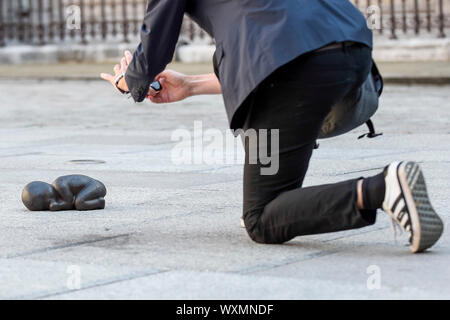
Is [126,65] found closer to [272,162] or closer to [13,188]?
[272,162]

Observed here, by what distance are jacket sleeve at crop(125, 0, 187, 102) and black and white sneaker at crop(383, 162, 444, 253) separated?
1.03m

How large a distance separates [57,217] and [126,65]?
1039 millimetres

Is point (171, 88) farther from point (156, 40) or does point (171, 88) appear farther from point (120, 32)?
point (120, 32)

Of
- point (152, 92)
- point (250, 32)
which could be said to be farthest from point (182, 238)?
point (250, 32)

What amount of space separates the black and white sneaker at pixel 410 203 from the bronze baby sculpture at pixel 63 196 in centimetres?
198

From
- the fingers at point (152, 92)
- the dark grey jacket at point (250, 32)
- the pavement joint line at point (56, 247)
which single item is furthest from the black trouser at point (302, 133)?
the pavement joint line at point (56, 247)

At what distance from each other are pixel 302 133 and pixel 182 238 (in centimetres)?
78

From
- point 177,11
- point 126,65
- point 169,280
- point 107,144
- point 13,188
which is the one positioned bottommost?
point 107,144

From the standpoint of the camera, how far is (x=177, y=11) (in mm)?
4324

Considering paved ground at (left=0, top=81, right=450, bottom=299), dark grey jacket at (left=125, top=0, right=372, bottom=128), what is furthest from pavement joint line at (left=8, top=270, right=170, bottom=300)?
dark grey jacket at (left=125, top=0, right=372, bottom=128)

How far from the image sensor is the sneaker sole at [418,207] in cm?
399

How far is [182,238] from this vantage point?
472 centimetres

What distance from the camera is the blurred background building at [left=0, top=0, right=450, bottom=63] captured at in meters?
21.0

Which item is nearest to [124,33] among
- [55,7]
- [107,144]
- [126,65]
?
[55,7]
